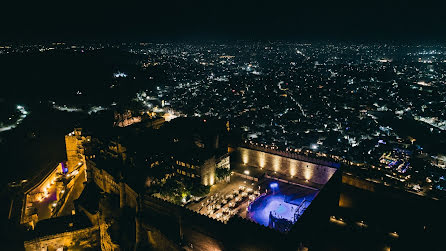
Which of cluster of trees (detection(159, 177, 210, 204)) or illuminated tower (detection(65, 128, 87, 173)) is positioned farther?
illuminated tower (detection(65, 128, 87, 173))

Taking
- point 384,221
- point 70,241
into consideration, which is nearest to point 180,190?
point 70,241

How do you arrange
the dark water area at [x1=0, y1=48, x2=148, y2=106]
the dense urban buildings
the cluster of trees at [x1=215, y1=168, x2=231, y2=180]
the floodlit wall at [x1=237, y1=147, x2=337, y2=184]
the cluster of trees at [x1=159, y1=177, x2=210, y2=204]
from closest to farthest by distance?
the dense urban buildings
the cluster of trees at [x1=159, y1=177, x2=210, y2=204]
the floodlit wall at [x1=237, y1=147, x2=337, y2=184]
the cluster of trees at [x1=215, y1=168, x2=231, y2=180]
the dark water area at [x1=0, y1=48, x2=148, y2=106]

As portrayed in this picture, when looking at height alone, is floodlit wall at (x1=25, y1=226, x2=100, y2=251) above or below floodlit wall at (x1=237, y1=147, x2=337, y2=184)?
below

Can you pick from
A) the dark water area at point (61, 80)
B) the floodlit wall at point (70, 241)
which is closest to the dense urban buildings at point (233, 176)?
the floodlit wall at point (70, 241)

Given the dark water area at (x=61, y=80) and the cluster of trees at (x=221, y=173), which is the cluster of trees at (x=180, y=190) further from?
the dark water area at (x=61, y=80)

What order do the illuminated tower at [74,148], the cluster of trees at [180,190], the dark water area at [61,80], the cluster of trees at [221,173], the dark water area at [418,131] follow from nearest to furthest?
the cluster of trees at [180,190] → the cluster of trees at [221,173] → the illuminated tower at [74,148] → the dark water area at [418,131] → the dark water area at [61,80]

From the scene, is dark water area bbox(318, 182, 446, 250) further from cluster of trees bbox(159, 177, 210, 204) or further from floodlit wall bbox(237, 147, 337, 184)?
cluster of trees bbox(159, 177, 210, 204)

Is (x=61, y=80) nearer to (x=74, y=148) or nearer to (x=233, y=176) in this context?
(x=74, y=148)

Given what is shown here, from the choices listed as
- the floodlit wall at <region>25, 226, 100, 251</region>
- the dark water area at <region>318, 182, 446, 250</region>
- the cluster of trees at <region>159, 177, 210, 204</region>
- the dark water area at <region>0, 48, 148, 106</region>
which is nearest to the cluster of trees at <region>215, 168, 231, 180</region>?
the cluster of trees at <region>159, 177, 210, 204</region>

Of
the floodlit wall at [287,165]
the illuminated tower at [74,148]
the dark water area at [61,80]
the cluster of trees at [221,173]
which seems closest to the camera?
the floodlit wall at [287,165]
